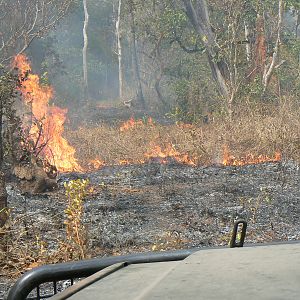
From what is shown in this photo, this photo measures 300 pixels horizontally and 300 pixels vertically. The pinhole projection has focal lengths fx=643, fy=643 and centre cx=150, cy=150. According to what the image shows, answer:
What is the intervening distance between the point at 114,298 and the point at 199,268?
0.89 feet

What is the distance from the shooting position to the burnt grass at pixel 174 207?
820 centimetres

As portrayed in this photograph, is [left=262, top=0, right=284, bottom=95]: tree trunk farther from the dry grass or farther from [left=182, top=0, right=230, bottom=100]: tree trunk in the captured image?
the dry grass

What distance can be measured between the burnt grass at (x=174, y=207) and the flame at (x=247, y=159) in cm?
74

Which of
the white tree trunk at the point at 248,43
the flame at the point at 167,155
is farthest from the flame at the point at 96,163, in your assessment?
the white tree trunk at the point at 248,43

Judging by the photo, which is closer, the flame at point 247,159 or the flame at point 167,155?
the flame at point 247,159

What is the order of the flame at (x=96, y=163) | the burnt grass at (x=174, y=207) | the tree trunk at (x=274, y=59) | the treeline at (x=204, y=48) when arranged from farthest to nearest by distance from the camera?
the tree trunk at (x=274, y=59) → the treeline at (x=204, y=48) → the flame at (x=96, y=163) → the burnt grass at (x=174, y=207)

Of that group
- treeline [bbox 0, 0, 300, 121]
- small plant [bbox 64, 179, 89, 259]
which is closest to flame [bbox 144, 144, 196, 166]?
treeline [bbox 0, 0, 300, 121]

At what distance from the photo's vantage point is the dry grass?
49.7ft

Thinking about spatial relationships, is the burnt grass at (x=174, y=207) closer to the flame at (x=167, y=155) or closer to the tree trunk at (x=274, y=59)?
the flame at (x=167, y=155)

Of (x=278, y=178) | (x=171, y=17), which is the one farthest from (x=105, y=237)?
(x=171, y=17)

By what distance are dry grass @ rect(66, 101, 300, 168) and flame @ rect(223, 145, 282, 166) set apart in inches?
4.1

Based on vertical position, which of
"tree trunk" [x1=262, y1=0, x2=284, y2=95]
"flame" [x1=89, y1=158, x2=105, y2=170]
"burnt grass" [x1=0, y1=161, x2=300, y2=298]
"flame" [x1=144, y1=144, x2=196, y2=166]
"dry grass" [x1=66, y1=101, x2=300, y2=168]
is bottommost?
"burnt grass" [x1=0, y1=161, x2=300, y2=298]

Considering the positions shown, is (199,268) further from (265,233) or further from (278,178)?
(278,178)

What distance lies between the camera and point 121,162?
1678 centimetres
